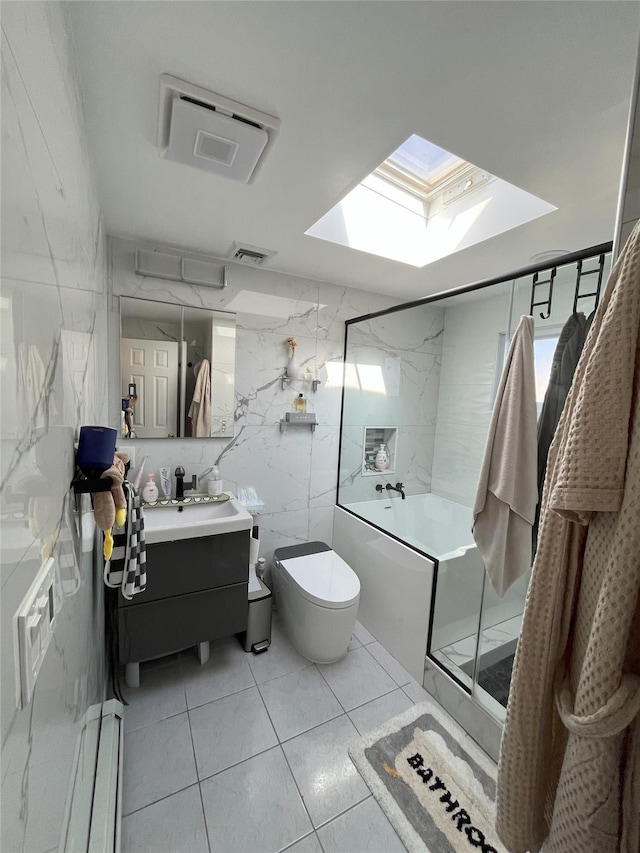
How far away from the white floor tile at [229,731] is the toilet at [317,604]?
1.21ft

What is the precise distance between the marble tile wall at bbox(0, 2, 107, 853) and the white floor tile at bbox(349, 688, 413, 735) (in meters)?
1.23

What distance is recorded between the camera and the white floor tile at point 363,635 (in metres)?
2.11

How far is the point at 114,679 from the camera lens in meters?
1.68

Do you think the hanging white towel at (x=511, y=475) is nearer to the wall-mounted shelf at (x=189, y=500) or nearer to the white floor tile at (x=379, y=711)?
the white floor tile at (x=379, y=711)

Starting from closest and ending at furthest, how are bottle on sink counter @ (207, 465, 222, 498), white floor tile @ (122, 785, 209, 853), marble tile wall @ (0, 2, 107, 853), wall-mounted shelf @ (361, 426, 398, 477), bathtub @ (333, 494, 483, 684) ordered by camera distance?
marble tile wall @ (0, 2, 107, 853)
white floor tile @ (122, 785, 209, 853)
bathtub @ (333, 494, 483, 684)
bottle on sink counter @ (207, 465, 222, 498)
wall-mounted shelf @ (361, 426, 398, 477)

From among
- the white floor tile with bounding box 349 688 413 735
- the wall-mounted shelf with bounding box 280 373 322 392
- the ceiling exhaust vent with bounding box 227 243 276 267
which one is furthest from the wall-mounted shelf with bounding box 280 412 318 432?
the white floor tile with bounding box 349 688 413 735

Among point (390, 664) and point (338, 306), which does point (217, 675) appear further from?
point (338, 306)

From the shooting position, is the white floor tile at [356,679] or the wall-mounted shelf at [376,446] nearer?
the white floor tile at [356,679]

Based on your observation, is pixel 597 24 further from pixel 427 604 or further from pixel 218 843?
pixel 218 843

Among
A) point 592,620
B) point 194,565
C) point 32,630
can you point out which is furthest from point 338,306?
point 32,630

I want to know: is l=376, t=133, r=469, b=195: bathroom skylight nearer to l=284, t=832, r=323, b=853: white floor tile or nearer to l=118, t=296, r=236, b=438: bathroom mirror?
l=118, t=296, r=236, b=438: bathroom mirror

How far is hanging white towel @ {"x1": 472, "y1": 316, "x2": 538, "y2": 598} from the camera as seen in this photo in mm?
1274

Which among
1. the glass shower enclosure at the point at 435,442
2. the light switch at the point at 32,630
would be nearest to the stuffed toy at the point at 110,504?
the light switch at the point at 32,630

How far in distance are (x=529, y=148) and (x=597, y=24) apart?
1.14ft
